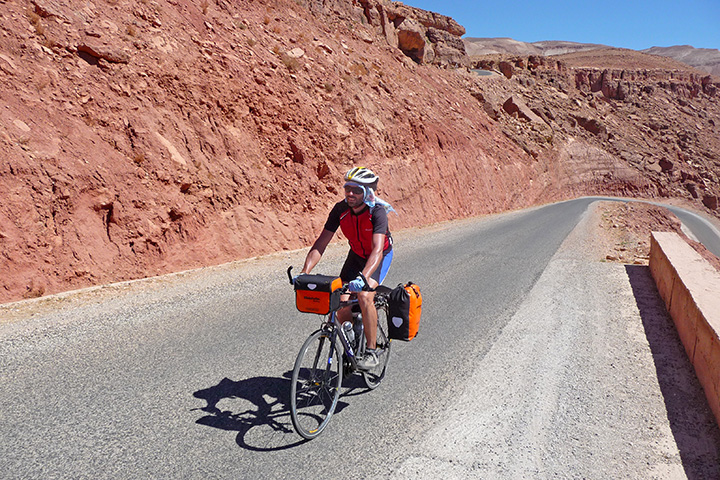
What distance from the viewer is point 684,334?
646 cm

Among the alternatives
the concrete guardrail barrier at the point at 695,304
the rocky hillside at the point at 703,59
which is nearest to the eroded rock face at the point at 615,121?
the concrete guardrail barrier at the point at 695,304

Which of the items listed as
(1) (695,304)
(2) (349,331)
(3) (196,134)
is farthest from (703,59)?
(2) (349,331)

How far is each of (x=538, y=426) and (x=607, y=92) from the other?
86140 mm

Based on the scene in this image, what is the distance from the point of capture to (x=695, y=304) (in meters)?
5.85

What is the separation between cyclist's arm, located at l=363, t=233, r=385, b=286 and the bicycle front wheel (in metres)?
0.60

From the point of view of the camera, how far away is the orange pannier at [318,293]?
387 cm

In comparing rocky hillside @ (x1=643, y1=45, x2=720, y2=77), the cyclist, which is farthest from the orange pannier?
rocky hillside @ (x1=643, y1=45, x2=720, y2=77)

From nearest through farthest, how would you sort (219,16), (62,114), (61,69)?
1. (62,114)
2. (61,69)
3. (219,16)

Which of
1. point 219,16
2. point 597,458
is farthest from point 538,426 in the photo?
point 219,16

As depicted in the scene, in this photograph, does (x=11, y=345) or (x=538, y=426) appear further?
(x=11, y=345)

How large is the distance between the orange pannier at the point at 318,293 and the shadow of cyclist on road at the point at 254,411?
3.36 feet

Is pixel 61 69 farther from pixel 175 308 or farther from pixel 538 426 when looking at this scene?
pixel 538 426

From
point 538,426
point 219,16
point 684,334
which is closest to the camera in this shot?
point 538,426

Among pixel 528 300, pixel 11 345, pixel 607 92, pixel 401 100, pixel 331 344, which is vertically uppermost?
pixel 607 92
